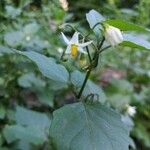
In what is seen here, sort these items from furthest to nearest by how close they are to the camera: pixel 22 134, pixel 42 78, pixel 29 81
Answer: pixel 42 78
pixel 29 81
pixel 22 134

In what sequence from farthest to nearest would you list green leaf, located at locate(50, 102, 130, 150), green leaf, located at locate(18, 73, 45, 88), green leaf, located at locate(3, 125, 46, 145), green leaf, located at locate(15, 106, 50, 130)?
green leaf, located at locate(18, 73, 45, 88) < green leaf, located at locate(15, 106, 50, 130) < green leaf, located at locate(3, 125, 46, 145) < green leaf, located at locate(50, 102, 130, 150)

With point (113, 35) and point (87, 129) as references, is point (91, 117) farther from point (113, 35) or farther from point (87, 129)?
point (113, 35)

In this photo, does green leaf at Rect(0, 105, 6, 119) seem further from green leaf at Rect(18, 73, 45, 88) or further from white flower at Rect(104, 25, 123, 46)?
white flower at Rect(104, 25, 123, 46)

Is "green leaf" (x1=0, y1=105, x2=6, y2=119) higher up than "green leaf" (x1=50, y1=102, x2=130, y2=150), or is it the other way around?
"green leaf" (x1=50, y1=102, x2=130, y2=150)

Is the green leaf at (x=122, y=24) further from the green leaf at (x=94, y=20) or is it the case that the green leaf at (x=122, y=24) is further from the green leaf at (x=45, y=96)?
the green leaf at (x=45, y=96)

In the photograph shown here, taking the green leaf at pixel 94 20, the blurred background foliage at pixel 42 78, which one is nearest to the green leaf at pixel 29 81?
the blurred background foliage at pixel 42 78

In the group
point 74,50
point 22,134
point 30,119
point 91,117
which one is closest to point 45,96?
point 30,119

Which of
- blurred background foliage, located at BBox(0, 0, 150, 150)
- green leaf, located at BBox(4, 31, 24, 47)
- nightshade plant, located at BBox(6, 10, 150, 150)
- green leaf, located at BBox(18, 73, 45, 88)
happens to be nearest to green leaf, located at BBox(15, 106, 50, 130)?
blurred background foliage, located at BBox(0, 0, 150, 150)
